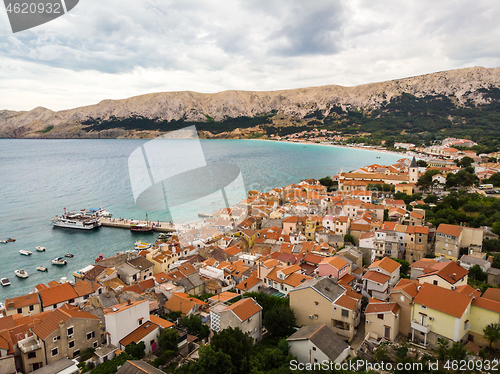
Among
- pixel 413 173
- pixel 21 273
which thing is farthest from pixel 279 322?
pixel 413 173

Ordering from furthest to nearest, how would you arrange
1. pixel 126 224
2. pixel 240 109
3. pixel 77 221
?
pixel 240 109 → pixel 126 224 → pixel 77 221

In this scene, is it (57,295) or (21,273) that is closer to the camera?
(57,295)

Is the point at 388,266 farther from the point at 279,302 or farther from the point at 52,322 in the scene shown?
the point at 52,322

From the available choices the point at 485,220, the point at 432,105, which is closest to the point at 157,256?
the point at 485,220

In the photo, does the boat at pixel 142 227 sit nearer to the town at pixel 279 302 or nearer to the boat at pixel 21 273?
the town at pixel 279 302

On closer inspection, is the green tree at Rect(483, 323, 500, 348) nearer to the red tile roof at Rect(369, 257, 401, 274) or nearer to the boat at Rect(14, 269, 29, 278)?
the red tile roof at Rect(369, 257, 401, 274)

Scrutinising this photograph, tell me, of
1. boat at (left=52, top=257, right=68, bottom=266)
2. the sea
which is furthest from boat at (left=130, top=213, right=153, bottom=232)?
boat at (left=52, top=257, right=68, bottom=266)
